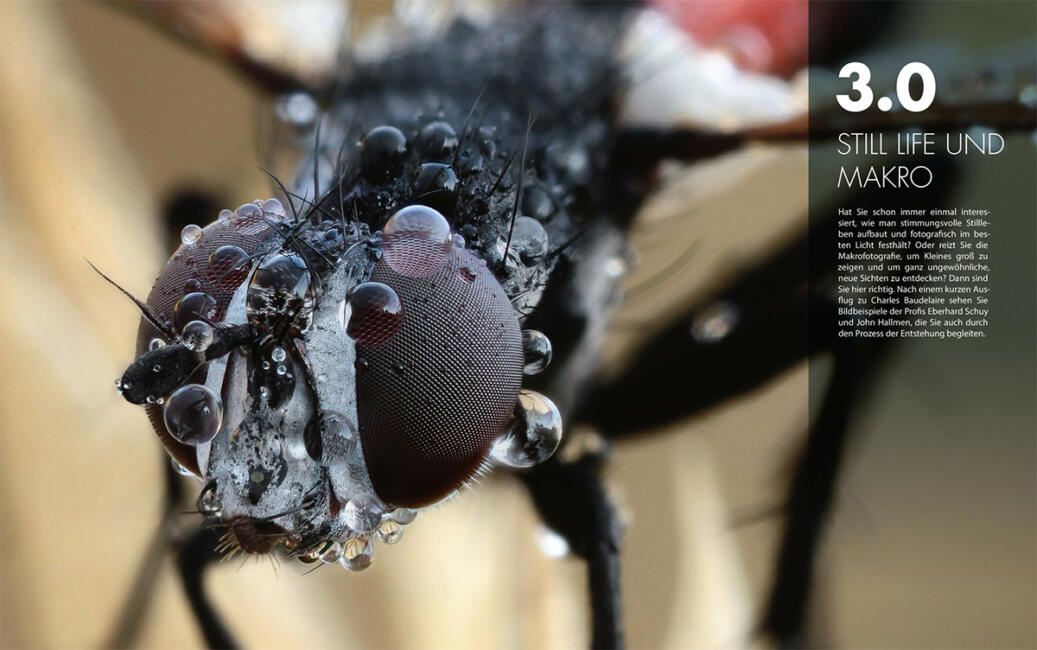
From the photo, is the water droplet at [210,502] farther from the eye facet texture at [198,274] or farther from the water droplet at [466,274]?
the water droplet at [466,274]

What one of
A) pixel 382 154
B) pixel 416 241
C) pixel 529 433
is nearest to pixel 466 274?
pixel 416 241

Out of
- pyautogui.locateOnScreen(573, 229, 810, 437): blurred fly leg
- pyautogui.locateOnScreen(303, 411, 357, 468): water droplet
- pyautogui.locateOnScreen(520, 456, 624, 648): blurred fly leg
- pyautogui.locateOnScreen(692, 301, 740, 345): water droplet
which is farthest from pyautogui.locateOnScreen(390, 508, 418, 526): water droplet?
pyautogui.locateOnScreen(692, 301, 740, 345): water droplet

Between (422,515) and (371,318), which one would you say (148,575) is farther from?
(371,318)

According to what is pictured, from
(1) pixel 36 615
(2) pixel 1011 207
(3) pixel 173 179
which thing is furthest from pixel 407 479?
(3) pixel 173 179

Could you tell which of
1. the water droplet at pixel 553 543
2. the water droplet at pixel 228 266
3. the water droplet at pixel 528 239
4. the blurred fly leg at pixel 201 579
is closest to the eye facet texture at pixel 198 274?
the water droplet at pixel 228 266

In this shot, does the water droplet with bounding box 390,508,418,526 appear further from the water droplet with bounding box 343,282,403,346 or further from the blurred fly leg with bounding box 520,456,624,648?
the blurred fly leg with bounding box 520,456,624,648

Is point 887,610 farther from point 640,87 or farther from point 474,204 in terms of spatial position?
point 474,204
